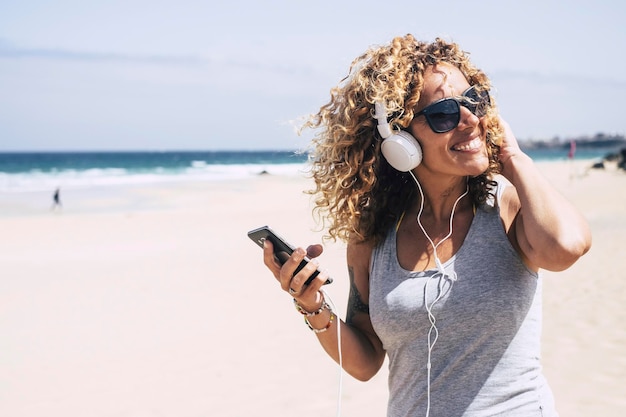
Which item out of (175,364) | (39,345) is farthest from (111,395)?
(39,345)

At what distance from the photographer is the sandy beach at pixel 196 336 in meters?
5.82

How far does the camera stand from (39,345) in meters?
7.65

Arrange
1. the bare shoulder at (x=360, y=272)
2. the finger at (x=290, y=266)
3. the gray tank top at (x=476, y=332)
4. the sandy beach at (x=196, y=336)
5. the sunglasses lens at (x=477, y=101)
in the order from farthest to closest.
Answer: the sandy beach at (x=196, y=336) → the bare shoulder at (x=360, y=272) → the sunglasses lens at (x=477, y=101) → the finger at (x=290, y=266) → the gray tank top at (x=476, y=332)

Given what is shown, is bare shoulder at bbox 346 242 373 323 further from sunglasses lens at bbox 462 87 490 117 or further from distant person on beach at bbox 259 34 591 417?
sunglasses lens at bbox 462 87 490 117

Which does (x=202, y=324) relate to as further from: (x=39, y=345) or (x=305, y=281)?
(x=305, y=281)

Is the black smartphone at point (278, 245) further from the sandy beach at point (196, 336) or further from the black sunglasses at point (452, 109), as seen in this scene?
the sandy beach at point (196, 336)

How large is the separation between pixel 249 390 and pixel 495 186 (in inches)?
177

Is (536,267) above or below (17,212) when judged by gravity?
below

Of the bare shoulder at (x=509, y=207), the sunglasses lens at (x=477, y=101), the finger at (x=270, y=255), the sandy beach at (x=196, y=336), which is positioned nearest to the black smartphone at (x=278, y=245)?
the finger at (x=270, y=255)

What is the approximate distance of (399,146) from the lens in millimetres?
2111

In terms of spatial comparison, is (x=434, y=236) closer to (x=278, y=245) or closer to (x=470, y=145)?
(x=470, y=145)

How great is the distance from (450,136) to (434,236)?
328 millimetres

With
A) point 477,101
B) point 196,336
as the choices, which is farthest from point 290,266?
point 196,336

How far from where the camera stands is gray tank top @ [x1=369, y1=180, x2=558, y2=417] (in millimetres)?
1846
